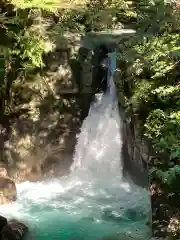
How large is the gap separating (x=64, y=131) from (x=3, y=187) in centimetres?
261

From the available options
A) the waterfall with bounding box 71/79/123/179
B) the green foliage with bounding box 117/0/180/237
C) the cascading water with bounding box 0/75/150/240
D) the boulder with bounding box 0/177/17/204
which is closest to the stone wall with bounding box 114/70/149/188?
the cascading water with bounding box 0/75/150/240

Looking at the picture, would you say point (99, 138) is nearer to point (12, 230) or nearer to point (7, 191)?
point (7, 191)

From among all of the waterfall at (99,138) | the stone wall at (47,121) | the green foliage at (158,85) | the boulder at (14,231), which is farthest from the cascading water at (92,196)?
the green foliage at (158,85)

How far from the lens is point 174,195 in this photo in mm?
7113

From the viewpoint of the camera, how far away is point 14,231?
26.7 feet

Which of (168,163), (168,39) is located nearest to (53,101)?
(168,39)

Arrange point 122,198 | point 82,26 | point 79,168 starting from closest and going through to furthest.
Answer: point 122,198
point 82,26
point 79,168

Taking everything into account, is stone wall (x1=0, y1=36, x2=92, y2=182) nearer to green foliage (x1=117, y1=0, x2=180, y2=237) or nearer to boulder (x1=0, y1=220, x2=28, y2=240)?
green foliage (x1=117, y1=0, x2=180, y2=237)

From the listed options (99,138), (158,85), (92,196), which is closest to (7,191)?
(92,196)

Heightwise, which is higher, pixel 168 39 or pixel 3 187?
pixel 168 39

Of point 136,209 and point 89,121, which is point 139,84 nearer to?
point 136,209

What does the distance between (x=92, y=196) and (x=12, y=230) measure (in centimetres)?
313

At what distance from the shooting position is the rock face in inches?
306

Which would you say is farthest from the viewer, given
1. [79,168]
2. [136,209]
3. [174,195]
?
[79,168]
